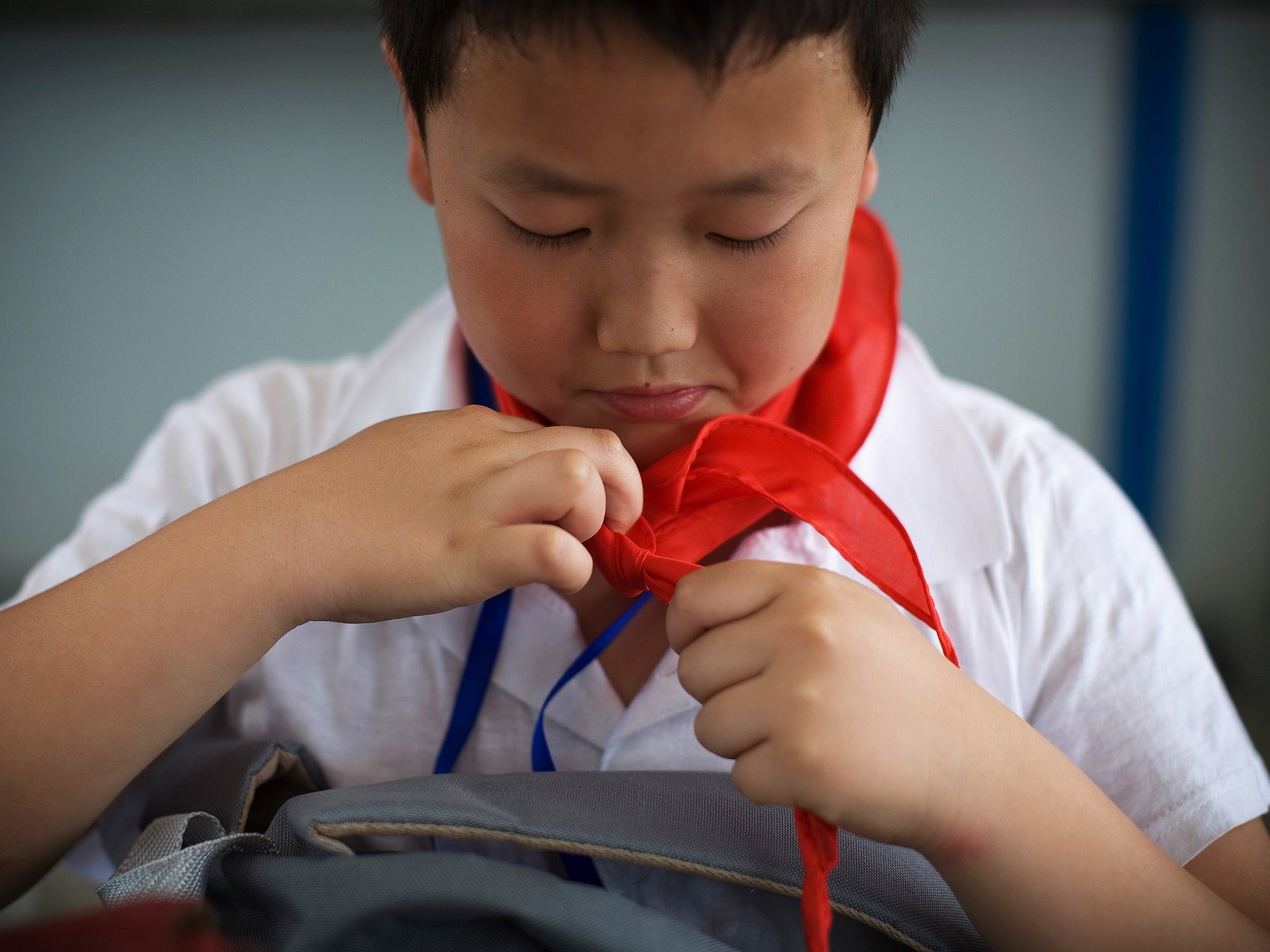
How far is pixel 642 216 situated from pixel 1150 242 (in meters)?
0.95

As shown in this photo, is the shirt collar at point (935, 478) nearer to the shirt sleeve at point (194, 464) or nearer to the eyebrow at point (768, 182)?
the eyebrow at point (768, 182)

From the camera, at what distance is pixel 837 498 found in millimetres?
481

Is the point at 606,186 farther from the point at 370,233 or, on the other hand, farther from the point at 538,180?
the point at 370,233

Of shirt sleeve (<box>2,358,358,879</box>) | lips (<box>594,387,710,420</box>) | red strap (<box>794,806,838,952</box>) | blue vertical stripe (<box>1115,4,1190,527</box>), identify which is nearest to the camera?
red strap (<box>794,806,838,952</box>)

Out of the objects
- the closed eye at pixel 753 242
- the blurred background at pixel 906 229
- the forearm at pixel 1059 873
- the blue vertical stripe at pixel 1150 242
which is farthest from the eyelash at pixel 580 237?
the blue vertical stripe at pixel 1150 242

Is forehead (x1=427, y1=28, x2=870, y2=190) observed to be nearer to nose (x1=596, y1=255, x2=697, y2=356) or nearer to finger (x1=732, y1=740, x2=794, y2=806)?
nose (x1=596, y1=255, x2=697, y2=356)

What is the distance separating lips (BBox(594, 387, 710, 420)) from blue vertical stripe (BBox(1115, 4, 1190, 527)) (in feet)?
2.83

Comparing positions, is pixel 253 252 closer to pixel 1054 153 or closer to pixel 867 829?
pixel 1054 153

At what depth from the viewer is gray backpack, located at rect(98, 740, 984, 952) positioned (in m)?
0.37

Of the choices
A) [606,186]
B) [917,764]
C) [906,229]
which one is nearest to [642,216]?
[606,186]

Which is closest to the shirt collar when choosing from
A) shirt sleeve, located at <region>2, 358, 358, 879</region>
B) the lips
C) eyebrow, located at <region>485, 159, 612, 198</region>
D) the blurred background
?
the lips

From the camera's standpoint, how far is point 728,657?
395 millimetres

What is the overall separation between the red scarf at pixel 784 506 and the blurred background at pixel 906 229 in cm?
65

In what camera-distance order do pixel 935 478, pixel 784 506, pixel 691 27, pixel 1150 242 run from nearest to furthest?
pixel 691 27, pixel 784 506, pixel 935 478, pixel 1150 242
